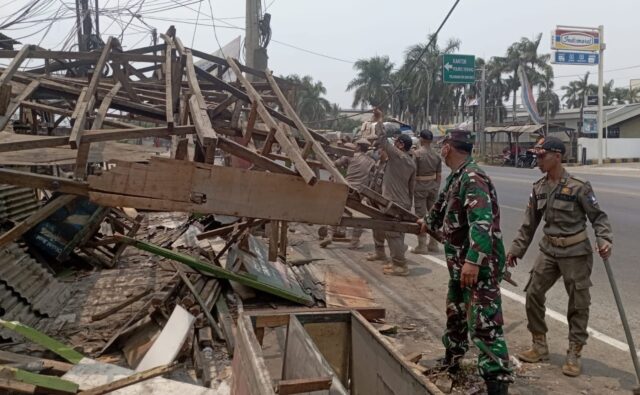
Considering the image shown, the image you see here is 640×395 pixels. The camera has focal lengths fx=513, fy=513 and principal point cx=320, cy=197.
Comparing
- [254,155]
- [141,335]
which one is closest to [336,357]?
[254,155]

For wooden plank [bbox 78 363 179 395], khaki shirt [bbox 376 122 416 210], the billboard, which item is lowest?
wooden plank [bbox 78 363 179 395]

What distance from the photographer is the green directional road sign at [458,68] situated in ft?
101

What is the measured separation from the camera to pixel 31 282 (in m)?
5.09

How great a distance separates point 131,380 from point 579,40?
123 feet

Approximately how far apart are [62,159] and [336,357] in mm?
2811

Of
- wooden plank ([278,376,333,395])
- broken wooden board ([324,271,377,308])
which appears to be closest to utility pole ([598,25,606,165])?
broken wooden board ([324,271,377,308])

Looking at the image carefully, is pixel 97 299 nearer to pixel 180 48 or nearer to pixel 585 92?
pixel 180 48

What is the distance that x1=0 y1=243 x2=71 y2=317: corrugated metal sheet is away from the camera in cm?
481

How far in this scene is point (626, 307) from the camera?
5.28 meters

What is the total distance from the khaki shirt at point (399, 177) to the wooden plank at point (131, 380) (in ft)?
14.0

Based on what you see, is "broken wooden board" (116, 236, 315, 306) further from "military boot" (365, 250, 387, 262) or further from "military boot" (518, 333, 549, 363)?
"military boot" (365, 250, 387, 262)

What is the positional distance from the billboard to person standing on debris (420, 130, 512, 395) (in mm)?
35343

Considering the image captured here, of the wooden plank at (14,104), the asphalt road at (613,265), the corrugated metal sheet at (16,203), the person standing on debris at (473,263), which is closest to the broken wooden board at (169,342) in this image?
the person standing on debris at (473,263)

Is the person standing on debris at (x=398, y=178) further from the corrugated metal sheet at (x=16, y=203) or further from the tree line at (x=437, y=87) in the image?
the tree line at (x=437, y=87)
